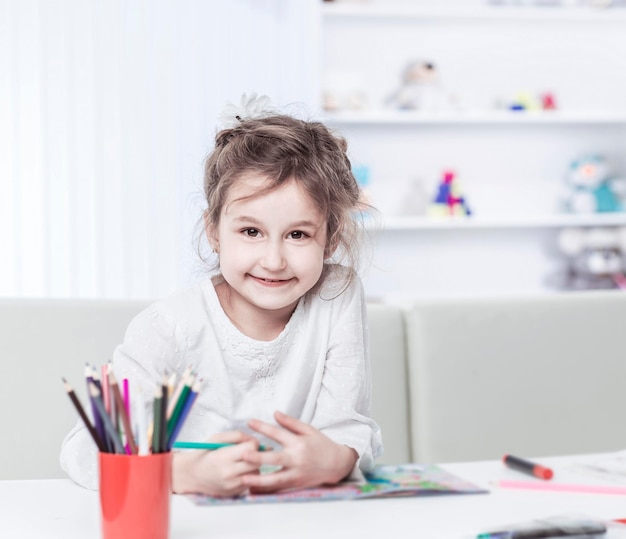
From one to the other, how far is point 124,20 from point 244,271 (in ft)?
5.96

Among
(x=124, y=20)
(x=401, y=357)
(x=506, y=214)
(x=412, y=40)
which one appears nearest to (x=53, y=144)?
(x=124, y=20)

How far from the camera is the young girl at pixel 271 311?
1.01 metres

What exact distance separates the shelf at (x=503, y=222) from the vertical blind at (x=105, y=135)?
1.01m

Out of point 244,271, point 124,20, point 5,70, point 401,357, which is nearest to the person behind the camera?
point 244,271

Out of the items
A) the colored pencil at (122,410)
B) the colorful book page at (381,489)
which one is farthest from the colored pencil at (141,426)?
the colorful book page at (381,489)

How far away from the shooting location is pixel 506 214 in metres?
3.86

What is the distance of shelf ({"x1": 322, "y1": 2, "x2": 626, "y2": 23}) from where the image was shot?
11.8 ft

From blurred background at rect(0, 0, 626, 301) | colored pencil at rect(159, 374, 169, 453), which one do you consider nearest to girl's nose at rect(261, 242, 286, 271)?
colored pencil at rect(159, 374, 169, 453)

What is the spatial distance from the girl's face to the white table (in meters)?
0.30

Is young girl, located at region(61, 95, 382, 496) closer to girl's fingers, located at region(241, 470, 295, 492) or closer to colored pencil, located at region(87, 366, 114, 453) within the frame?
girl's fingers, located at region(241, 470, 295, 492)

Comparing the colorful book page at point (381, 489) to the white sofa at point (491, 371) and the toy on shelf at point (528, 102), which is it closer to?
the white sofa at point (491, 371)

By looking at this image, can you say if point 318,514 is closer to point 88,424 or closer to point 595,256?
point 88,424

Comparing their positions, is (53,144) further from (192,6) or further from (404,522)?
(404,522)

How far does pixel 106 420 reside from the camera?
2.08ft
